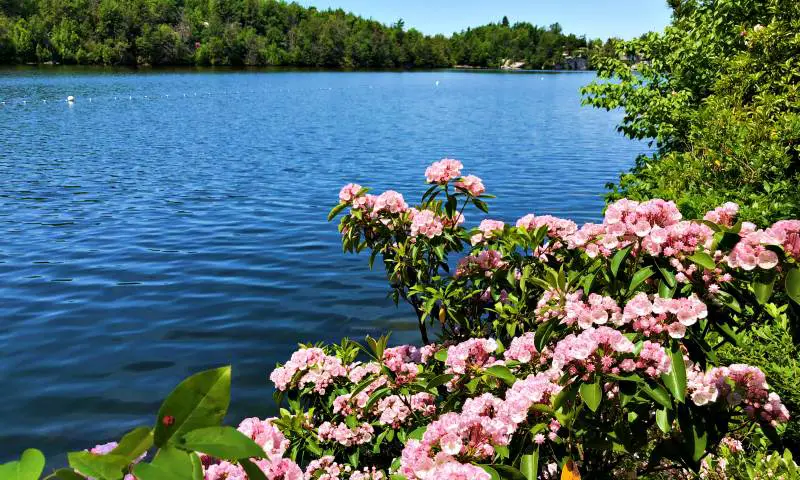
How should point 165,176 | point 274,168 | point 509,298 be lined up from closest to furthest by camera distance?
point 509,298, point 165,176, point 274,168

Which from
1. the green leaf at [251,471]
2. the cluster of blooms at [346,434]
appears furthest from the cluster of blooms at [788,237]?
the cluster of blooms at [346,434]

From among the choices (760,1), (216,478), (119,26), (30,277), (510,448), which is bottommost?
(30,277)

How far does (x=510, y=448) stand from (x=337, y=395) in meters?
2.14

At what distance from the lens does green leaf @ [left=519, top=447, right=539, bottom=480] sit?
2.68 m

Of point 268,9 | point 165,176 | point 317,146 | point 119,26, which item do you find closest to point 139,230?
point 165,176

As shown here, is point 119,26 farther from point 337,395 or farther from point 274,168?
point 337,395

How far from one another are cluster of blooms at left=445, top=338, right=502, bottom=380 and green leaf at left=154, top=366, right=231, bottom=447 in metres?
2.56

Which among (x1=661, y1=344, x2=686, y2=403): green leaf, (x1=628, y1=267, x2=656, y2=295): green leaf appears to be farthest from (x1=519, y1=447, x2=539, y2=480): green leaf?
(x1=628, y1=267, x2=656, y2=295): green leaf

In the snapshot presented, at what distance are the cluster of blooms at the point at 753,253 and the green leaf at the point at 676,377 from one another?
495 millimetres

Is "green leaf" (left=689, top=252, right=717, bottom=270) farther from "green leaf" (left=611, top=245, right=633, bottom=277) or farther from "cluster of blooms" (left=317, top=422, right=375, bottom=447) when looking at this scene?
"cluster of blooms" (left=317, top=422, right=375, bottom=447)

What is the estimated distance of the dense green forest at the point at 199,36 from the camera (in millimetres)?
120312

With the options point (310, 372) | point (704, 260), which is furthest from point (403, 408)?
point (704, 260)

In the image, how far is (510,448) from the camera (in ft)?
9.58

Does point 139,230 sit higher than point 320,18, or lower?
lower
